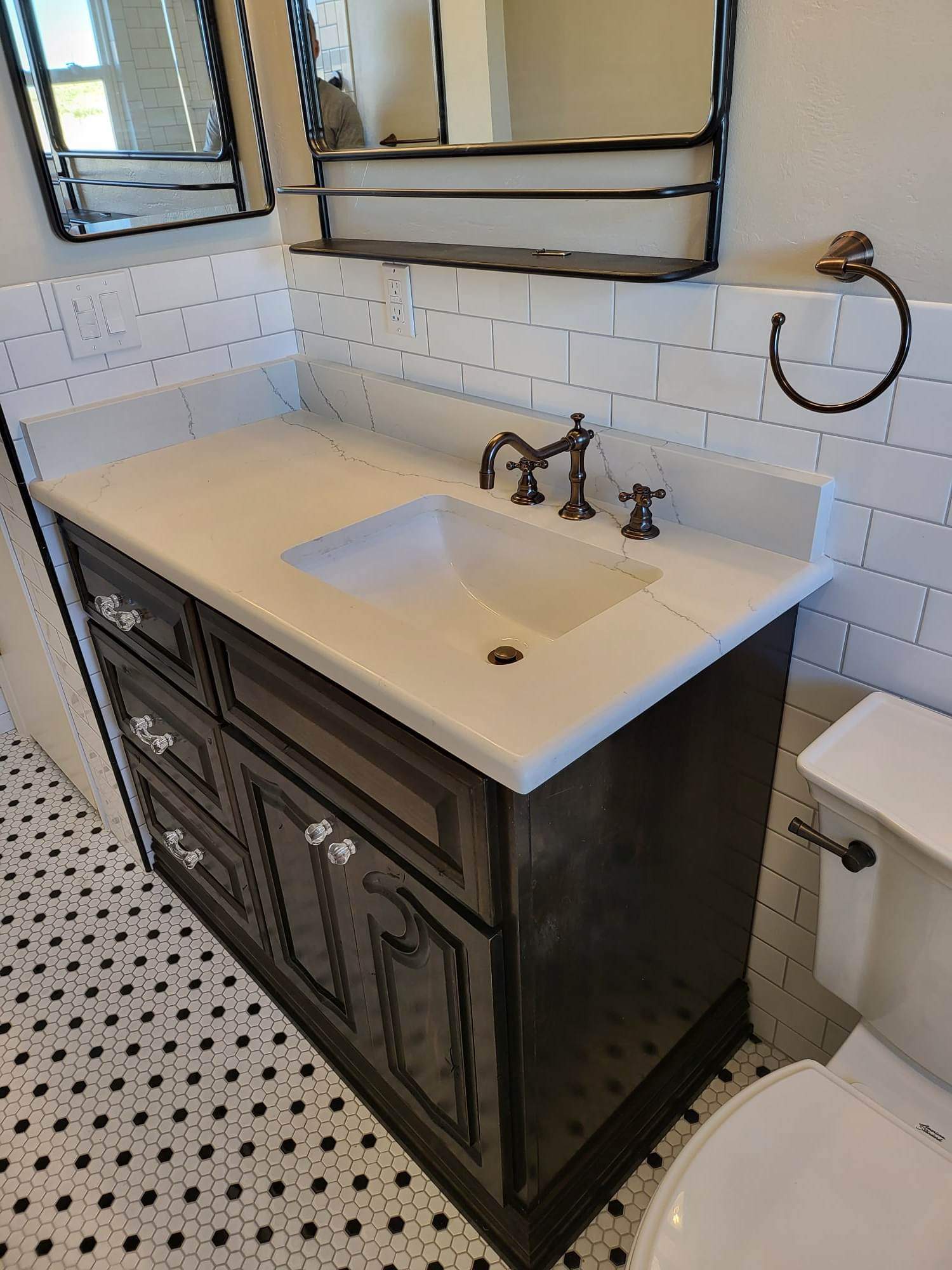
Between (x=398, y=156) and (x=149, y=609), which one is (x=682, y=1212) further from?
(x=398, y=156)

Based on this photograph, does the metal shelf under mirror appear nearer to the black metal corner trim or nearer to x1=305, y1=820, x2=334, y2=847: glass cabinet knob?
the black metal corner trim

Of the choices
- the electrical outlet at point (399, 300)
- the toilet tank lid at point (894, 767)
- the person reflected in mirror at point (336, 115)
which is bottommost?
the toilet tank lid at point (894, 767)

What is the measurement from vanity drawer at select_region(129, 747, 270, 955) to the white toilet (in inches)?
35.0

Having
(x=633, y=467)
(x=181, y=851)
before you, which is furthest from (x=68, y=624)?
(x=633, y=467)

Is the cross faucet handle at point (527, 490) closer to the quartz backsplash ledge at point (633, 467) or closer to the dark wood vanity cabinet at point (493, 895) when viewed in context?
the quartz backsplash ledge at point (633, 467)

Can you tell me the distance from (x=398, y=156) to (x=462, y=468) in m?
0.49

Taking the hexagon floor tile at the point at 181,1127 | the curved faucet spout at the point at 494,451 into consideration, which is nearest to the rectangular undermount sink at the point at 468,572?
the curved faucet spout at the point at 494,451

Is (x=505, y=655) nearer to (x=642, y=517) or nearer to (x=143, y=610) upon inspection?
(x=642, y=517)

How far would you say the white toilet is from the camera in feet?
3.01

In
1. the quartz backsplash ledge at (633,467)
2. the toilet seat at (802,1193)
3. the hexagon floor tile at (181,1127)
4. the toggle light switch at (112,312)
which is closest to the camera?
the toilet seat at (802,1193)

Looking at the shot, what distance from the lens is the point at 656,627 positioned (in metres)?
1.03

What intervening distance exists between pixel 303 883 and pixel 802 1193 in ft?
2.56

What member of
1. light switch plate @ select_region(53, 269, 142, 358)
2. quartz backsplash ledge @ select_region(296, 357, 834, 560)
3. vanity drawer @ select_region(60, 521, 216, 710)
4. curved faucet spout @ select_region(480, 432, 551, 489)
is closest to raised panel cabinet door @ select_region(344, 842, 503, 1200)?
vanity drawer @ select_region(60, 521, 216, 710)

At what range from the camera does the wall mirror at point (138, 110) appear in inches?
55.3
